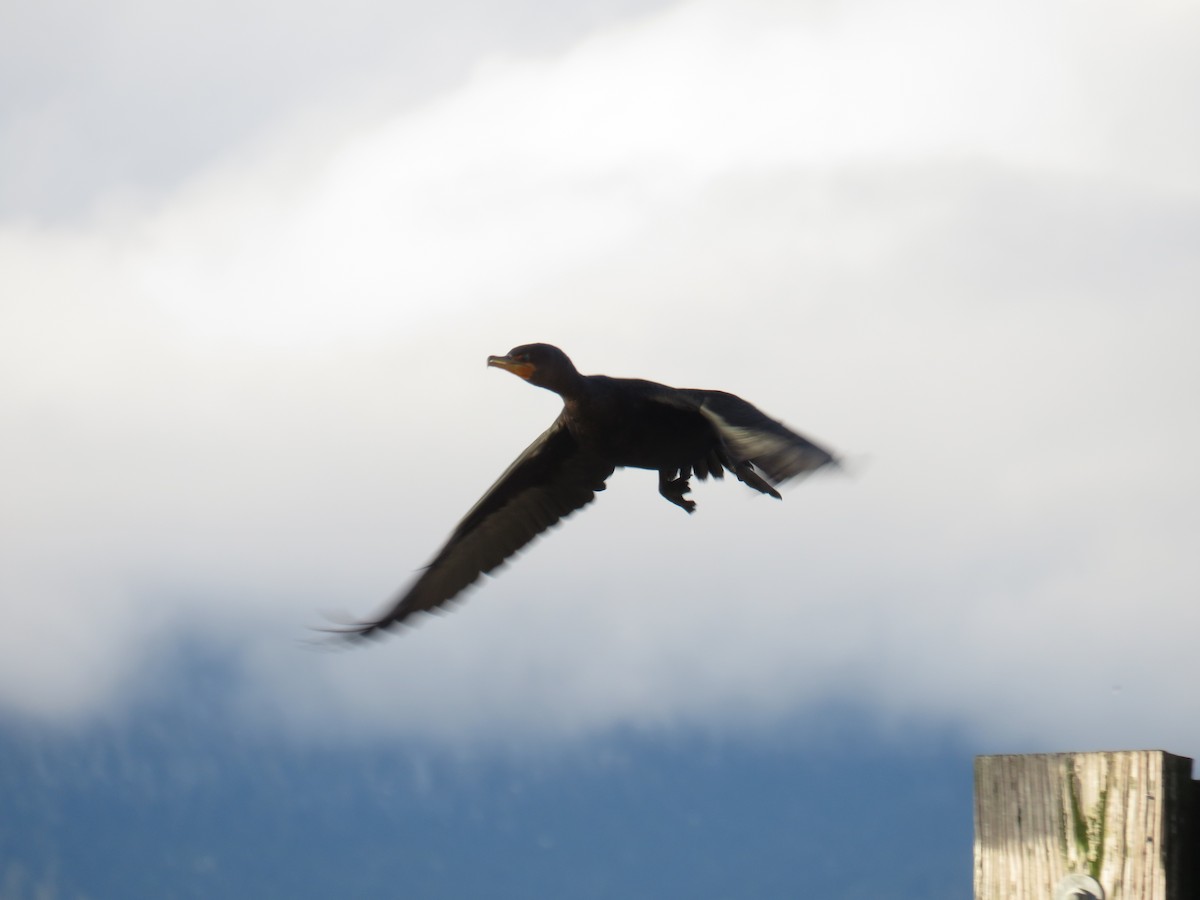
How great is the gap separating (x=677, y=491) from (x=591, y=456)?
1.02 meters

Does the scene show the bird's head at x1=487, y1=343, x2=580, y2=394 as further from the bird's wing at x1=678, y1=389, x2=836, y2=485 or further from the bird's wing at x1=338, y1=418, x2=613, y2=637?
the bird's wing at x1=338, y1=418, x2=613, y2=637

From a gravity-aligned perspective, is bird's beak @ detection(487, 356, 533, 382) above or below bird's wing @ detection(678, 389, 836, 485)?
above

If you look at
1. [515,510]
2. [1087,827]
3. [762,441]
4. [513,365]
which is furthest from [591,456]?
[1087,827]

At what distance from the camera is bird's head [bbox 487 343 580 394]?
29.0ft

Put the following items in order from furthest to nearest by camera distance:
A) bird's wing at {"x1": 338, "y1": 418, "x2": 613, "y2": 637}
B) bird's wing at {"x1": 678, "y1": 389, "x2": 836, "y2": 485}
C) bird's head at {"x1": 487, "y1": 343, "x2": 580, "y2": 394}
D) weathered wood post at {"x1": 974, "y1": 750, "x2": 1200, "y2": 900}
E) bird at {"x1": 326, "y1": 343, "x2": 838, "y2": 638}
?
bird's wing at {"x1": 338, "y1": 418, "x2": 613, "y2": 637} → bird's head at {"x1": 487, "y1": 343, "x2": 580, "y2": 394} → bird at {"x1": 326, "y1": 343, "x2": 838, "y2": 638} → bird's wing at {"x1": 678, "y1": 389, "x2": 836, "y2": 485} → weathered wood post at {"x1": 974, "y1": 750, "x2": 1200, "y2": 900}

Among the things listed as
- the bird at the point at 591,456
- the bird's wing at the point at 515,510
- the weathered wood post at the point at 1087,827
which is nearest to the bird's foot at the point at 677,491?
the bird at the point at 591,456

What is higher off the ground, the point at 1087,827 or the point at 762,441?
the point at 762,441

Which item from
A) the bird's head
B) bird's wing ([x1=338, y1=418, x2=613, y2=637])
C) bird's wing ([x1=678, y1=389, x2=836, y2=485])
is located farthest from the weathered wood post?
bird's wing ([x1=338, y1=418, x2=613, y2=637])

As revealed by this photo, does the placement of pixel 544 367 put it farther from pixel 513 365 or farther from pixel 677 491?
pixel 677 491

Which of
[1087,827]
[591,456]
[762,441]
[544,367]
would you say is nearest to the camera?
[1087,827]

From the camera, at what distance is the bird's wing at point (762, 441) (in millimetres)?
7129

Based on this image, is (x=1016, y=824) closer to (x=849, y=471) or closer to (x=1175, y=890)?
(x=1175, y=890)

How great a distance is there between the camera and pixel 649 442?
29.9ft

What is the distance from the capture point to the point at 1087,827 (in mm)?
3418
